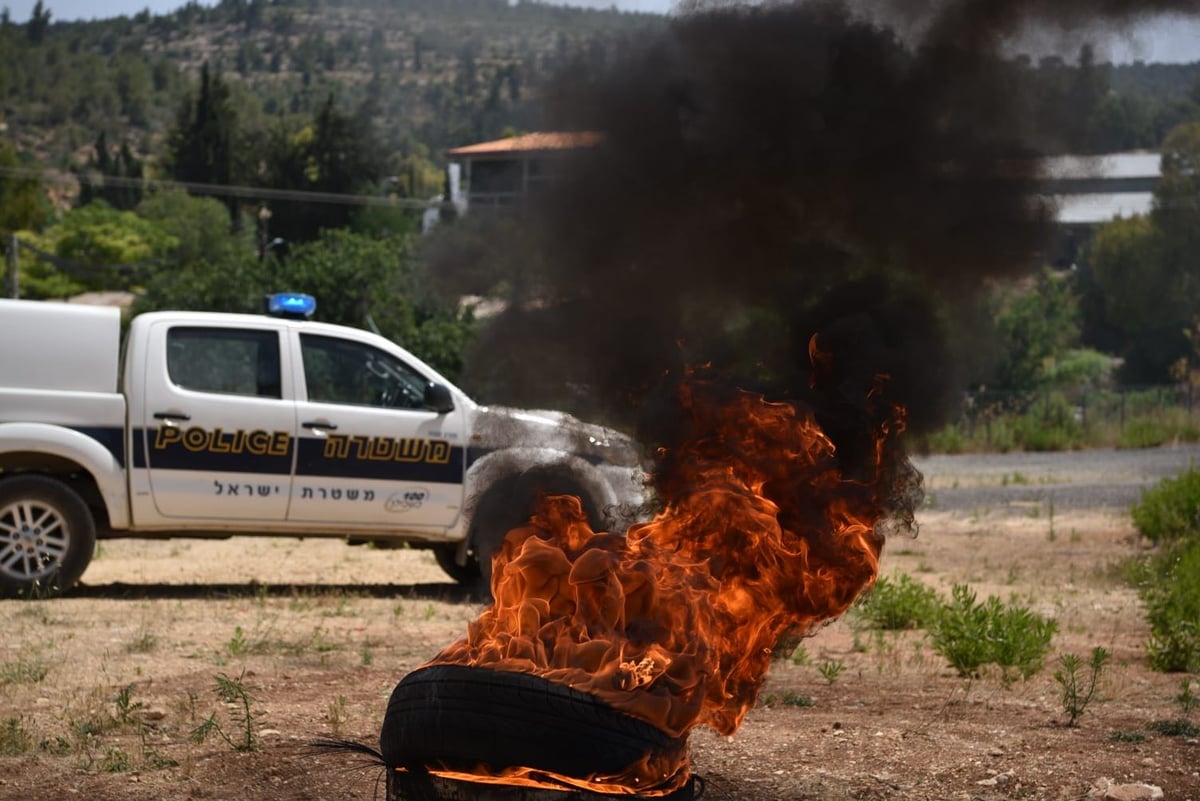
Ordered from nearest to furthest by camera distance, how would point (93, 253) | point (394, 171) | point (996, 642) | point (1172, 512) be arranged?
point (996, 642) < point (1172, 512) < point (394, 171) < point (93, 253)

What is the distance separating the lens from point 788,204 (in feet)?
18.3

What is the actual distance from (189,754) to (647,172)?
9.98 feet

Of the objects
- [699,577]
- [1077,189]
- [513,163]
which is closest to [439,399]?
[513,163]

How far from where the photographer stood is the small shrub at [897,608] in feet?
29.5

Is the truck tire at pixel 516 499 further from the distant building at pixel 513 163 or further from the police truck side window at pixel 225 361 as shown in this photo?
the police truck side window at pixel 225 361

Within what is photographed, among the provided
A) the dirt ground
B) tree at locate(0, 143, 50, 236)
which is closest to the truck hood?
the dirt ground

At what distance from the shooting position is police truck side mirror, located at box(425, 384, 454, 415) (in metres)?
10.4

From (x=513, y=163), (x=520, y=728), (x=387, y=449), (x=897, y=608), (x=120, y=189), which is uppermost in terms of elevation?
(x=120, y=189)

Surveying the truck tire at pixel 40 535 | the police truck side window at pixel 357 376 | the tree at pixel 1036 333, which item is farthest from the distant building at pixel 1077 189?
the tree at pixel 1036 333

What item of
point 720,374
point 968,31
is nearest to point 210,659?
point 720,374

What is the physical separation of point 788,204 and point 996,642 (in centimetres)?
302

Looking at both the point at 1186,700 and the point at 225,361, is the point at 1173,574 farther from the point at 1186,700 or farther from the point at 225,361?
the point at 225,361

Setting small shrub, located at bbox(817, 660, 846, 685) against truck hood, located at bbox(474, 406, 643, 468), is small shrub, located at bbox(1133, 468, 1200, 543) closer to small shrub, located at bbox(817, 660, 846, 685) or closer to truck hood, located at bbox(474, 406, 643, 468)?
small shrub, located at bbox(817, 660, 846, 685)

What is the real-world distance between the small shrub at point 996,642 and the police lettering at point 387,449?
4.38 m
